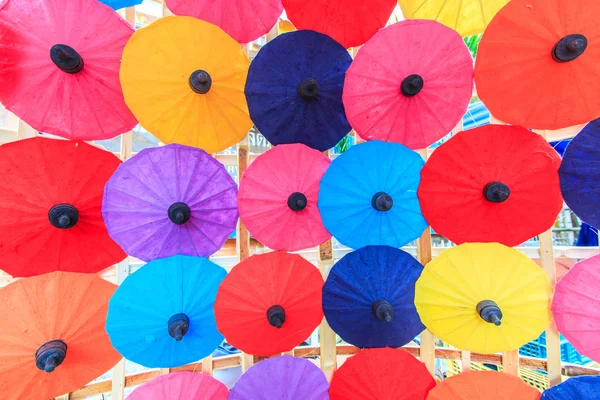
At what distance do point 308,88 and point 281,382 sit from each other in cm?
182

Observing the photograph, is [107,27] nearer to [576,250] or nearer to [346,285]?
[346,285]

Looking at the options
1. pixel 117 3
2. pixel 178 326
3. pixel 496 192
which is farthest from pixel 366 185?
pixel 117 3

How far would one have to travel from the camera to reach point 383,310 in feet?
5.90

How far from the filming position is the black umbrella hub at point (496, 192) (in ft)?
5.53

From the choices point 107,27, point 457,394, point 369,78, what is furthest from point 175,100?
point 457,394

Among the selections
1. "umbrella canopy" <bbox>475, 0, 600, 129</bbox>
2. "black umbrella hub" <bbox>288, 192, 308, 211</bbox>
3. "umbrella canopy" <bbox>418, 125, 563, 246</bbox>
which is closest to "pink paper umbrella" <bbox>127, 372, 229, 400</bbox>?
"black umbrella hub" <bbox>288, 192, 308, 211</bbox>

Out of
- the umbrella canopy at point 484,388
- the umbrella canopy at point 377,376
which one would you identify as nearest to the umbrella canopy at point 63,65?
the umbrella canopy at point 377,376

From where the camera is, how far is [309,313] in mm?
1915

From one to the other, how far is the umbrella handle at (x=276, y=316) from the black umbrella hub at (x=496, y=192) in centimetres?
142

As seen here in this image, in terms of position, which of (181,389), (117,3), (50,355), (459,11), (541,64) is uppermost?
(459,11)

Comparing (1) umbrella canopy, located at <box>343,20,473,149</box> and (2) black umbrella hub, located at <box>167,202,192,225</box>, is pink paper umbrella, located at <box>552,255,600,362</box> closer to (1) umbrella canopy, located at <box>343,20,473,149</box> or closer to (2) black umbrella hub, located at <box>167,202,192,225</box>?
(1) umbrella canopy, located at <box>343,20,473,149</box>

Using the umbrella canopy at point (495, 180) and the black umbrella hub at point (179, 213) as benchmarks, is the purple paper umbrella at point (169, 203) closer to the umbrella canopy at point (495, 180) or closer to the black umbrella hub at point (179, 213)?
the black umbrella hub at point (179, 213)

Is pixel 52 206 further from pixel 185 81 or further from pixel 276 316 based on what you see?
pixel 276 316

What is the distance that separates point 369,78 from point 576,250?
2.58m
